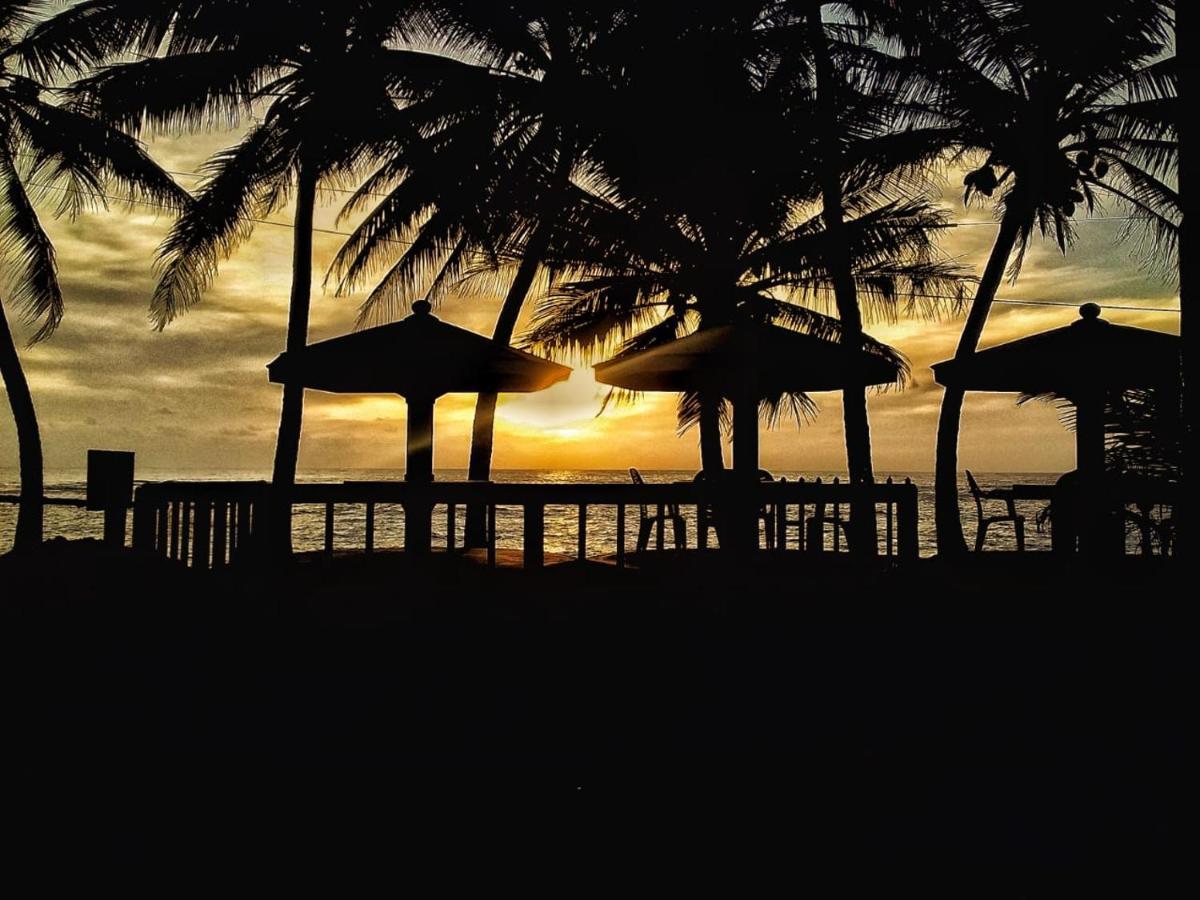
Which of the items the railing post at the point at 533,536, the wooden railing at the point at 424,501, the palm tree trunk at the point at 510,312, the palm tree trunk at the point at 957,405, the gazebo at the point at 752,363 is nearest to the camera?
the wooden railing at the point at 424,501

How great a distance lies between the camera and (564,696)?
6.28 metres

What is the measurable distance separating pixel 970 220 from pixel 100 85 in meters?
13.5

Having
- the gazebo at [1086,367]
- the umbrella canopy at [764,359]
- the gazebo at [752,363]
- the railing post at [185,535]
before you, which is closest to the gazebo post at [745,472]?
the gazebo at [752,363]

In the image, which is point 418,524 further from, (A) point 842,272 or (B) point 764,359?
(A) point 842,272

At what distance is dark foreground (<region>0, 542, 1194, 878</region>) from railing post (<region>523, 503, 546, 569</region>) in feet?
0.60

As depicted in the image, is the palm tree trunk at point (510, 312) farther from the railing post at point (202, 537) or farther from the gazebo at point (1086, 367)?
the gazebo at point (1086, 367)

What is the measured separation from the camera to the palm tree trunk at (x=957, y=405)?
16984 millimetres

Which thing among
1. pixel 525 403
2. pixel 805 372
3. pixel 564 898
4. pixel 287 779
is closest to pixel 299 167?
pixel 525 403

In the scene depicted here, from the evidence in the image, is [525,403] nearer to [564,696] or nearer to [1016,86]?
[1016,86]

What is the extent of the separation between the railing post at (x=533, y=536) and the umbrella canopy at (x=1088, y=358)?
496 centimetres

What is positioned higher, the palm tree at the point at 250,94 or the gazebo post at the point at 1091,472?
the palm tree at the point at 250,94

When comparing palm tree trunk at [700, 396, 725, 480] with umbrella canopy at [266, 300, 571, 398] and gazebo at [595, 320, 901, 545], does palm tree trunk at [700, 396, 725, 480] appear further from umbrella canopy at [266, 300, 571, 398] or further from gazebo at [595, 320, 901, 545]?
umbrella canopy at [266, 300, 571, 398]

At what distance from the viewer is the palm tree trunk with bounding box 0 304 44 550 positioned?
18219mm

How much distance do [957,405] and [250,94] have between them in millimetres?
12122
